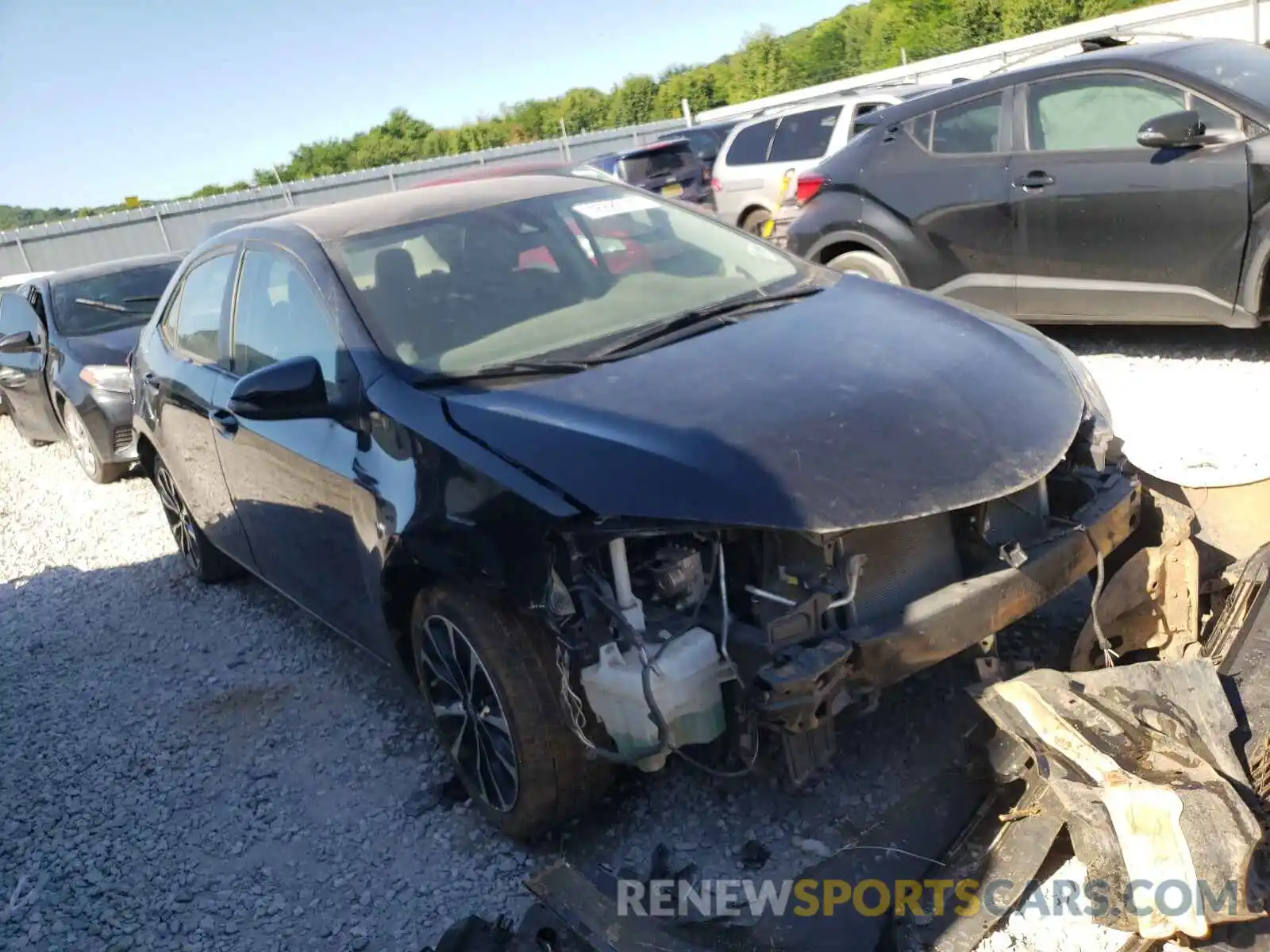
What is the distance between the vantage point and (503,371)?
304 cm

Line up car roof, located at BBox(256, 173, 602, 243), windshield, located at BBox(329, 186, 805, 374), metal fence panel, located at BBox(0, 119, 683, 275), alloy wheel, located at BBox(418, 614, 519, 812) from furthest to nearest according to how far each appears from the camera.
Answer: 1. metal fence panel, located at BBox(0, 119, 683, 275)
2. car roof, located at BBox(256, 173, 602, 243)
3. windshield, located at BBox(329, 186, 805, 374)
4. alloy wheel, located at BBox(418, 614, 519, 812)

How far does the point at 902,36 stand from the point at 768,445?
4480 centimetres

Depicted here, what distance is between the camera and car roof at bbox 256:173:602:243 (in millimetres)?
3674

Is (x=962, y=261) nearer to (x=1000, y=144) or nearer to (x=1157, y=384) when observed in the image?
(x=1000, y=144)

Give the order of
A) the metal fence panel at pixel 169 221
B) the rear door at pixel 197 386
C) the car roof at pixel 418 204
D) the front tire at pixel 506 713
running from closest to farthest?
the front tire at pixel 506 713, the car roof at pixel 418 204, the rear door at pixel 197 386, the metal fence panel at pixel 169 221

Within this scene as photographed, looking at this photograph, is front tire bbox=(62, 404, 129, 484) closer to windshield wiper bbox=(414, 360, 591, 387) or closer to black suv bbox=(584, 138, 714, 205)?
windshield wiper bbox=(414, 360, 591, 387)

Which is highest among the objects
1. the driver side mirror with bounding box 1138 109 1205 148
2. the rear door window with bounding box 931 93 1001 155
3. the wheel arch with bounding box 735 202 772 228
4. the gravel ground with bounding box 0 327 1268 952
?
the rear door window with bounding box 931 93 1001 155

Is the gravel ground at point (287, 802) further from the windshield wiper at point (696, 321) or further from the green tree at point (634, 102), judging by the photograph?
the green tree at point (634, 102)

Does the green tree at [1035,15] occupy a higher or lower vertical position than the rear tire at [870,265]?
higher

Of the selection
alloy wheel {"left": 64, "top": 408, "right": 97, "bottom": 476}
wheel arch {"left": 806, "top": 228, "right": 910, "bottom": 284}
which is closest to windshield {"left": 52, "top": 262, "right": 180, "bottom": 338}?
alloy wheel {"left": 64, "top": 408, "right": 97, "bottom": 476}

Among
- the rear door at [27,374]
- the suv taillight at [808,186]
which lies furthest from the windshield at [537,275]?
the rear door at [27,374]

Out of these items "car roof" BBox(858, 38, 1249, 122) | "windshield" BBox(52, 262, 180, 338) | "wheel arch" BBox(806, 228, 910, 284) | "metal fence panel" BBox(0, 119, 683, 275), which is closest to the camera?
"car roof" BBox(858, 38, 1249, 122)

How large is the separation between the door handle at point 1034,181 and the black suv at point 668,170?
7.21 m

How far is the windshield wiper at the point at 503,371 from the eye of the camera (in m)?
3.00
